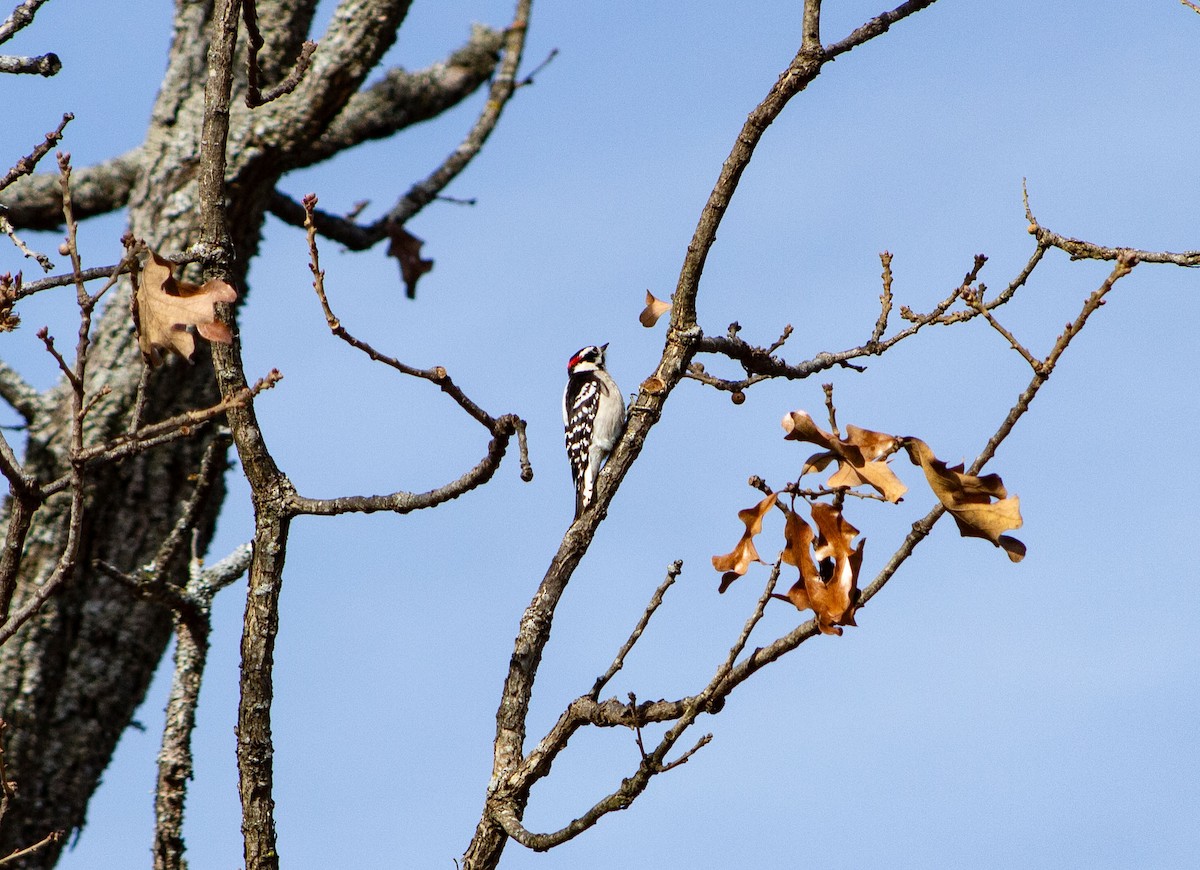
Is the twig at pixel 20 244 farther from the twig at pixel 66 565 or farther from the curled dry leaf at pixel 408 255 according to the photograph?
the curled dry leaf at pixel 408 255

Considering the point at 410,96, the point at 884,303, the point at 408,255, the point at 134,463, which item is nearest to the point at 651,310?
the point at 884,303

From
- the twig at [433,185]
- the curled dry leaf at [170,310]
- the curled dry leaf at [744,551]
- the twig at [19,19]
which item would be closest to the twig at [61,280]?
the curled dry leaf at [170,310]

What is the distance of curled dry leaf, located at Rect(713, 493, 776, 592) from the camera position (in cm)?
318

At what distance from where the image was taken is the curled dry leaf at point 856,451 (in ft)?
10.0

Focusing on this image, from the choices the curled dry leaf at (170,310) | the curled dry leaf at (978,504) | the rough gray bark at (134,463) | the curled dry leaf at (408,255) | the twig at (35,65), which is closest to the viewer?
the curled dry leaf at (978,504)

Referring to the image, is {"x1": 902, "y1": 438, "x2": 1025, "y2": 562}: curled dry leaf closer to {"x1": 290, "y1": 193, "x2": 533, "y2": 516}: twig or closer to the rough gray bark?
{"x1": 290, "y1": 193, "x2": 533, "y2": 516}: twig

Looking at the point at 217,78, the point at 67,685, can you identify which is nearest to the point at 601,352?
the point at 67,685

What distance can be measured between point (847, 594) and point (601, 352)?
718cm

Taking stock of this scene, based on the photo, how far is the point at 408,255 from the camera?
9328mm

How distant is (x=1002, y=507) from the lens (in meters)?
2.91

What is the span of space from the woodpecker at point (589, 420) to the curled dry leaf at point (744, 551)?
5.19 meters

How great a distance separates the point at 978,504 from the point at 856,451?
12.1 inches

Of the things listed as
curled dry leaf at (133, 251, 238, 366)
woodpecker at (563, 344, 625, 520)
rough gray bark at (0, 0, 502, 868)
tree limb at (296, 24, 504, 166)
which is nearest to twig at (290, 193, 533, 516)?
curled dry leaf at (133, 251, 238, 366)

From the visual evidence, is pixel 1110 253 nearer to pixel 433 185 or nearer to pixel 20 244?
pixel 20 244
